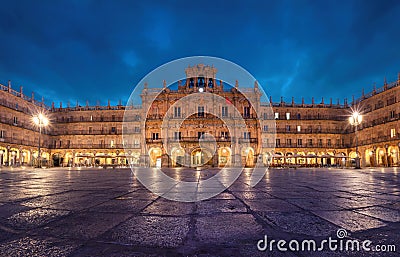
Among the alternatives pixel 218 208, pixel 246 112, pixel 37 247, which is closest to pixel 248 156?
pixel 246 112

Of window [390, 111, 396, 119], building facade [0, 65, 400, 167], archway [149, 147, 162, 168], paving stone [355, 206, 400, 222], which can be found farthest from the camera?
archway [149, 147, 162, 168]

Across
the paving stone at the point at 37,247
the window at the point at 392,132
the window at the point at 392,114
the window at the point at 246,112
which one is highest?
the window at the point at 246,112

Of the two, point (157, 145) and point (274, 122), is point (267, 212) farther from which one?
point (274, 122)

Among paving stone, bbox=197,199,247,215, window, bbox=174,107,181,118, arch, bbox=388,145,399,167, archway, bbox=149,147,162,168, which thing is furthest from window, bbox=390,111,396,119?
paving stone, bbox=197,199,247,215

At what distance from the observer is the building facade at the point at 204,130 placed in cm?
3581

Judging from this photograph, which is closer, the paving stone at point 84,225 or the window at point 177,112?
the paving stone at point 84,225

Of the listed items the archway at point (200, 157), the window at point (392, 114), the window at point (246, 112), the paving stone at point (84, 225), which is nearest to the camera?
the paving stone at point (84, 225)

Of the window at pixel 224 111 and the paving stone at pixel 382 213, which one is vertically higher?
the window at pixel 224 111

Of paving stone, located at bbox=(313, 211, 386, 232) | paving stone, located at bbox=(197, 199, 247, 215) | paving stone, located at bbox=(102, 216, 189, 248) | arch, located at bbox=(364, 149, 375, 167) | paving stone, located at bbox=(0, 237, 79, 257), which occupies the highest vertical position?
paving stone, located at bbox=(0, 237, 79, 257)

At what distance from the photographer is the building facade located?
35.8 metres

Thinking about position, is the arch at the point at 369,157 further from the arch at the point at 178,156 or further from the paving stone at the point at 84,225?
the paving stone at the point at 84,225

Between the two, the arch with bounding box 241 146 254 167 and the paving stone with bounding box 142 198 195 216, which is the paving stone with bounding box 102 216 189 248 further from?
the arch with bounding box 241 146 254 167

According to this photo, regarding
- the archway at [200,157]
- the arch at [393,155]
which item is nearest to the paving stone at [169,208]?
the archway at [200,157]

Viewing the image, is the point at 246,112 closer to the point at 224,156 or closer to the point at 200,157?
the point at 224,156
